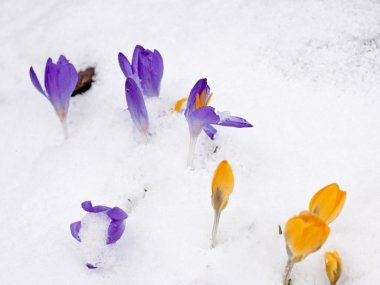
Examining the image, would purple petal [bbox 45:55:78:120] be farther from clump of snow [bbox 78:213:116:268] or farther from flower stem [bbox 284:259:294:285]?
flower stem [bbox 284:259:294:285]

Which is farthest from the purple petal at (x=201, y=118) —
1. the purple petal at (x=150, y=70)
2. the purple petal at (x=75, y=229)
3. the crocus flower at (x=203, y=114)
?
the purple petal at (x=75, y=229)

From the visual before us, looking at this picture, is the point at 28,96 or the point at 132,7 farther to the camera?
the point at 132,7

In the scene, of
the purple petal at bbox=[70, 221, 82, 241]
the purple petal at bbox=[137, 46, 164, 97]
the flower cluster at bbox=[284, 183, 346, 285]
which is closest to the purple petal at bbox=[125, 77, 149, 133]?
the purple petal at bbox=[137, 46, 164, 97]

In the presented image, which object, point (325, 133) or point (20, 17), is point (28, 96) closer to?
point (20, 17)

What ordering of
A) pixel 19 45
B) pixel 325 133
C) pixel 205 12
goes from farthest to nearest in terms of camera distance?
pixel 19 45 < pixel 205 12 < pixel 325 133

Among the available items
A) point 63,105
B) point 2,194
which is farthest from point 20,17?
point 2,194

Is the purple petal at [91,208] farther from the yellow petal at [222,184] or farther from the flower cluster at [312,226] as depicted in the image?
the flower cluster at [312,226]

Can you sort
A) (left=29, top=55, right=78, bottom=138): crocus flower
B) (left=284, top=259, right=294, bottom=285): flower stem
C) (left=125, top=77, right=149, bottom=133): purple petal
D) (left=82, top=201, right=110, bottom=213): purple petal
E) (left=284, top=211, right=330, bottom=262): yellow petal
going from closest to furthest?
(left=284, top=211, right=330, bottom=262): yellow petal → (left=284, top=259, right=294, bottom=285): flower stem → (left=82, top=201, right=110, bottom=213): purple petal → (left=125, top=77, right=149, bottom=133): purple petal → (left=29, top=55, right=78, bottom=138): crocus flower
